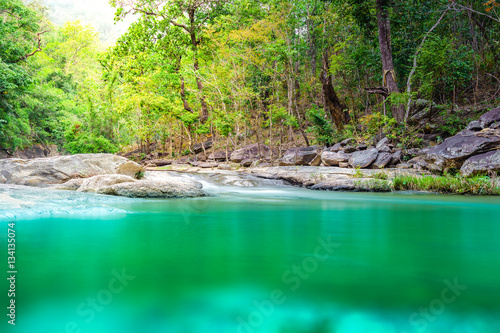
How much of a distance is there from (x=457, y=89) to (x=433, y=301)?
51.5ft

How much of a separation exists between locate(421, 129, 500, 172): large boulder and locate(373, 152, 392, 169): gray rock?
1.38 metres

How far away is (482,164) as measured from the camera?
324 inches

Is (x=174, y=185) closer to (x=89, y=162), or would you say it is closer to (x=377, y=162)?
(x=89, y=162)

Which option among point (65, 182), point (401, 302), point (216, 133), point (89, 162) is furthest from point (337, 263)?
point (216, 133)

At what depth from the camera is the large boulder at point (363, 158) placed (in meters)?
11.0

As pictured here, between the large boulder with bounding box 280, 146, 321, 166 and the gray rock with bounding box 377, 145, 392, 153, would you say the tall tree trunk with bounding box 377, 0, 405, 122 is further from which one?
the large boulder with bounding box 280, 146, 321, 166

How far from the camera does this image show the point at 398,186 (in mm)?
8820

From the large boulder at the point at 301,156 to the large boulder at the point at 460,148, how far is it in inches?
199

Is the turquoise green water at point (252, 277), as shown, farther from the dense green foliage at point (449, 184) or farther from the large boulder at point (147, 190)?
the dense green foliage at point (449, 184)

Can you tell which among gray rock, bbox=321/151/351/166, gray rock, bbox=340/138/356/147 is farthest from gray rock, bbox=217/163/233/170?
gray rock, bbox=340/138/356/147

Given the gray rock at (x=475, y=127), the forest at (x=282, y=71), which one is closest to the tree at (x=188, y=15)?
the forest at (x=282, y=71)

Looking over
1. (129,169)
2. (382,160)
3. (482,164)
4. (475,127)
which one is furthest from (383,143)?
(129,169)

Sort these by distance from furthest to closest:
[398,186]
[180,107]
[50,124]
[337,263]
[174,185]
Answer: [50,124] < [180,107] < [398,186] < [174,185] < [337,263]

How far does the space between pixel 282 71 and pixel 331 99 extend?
2.86 metres
